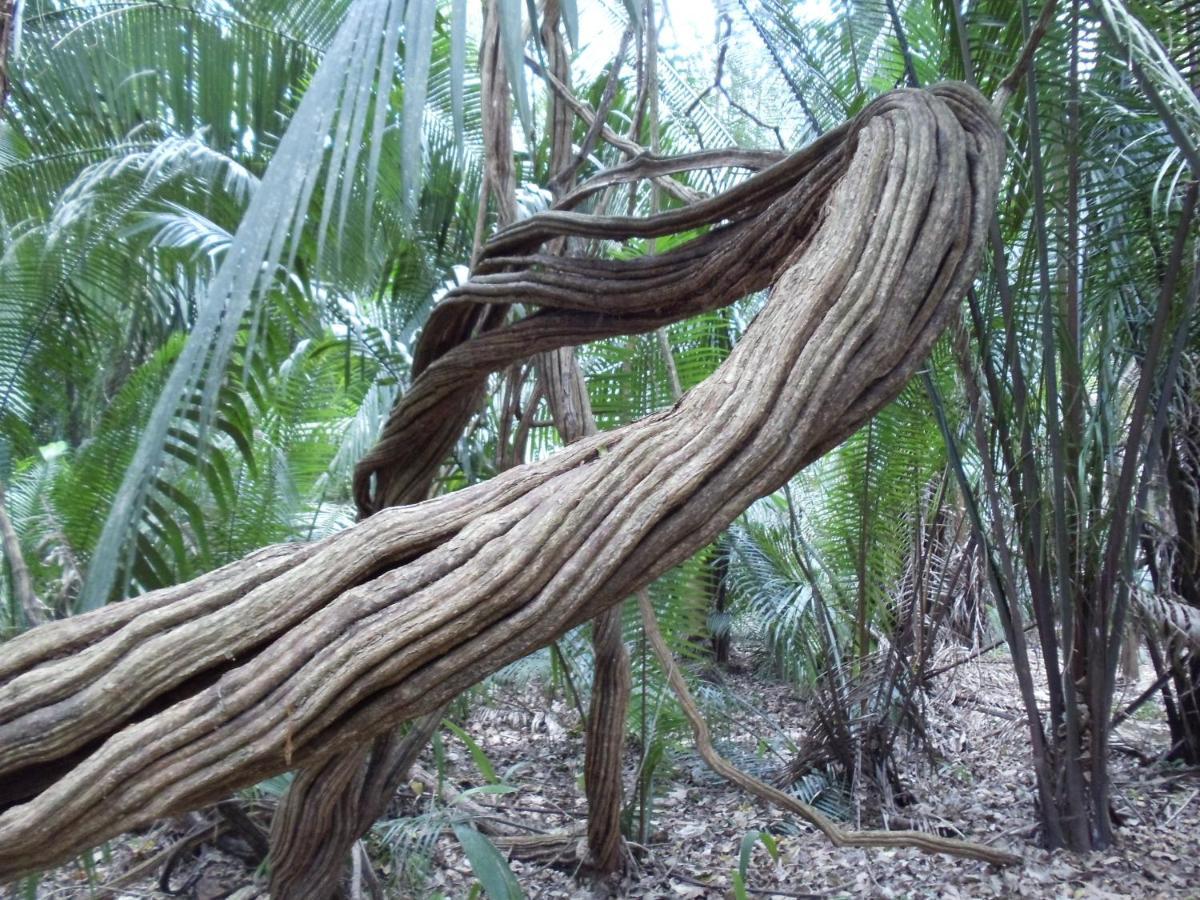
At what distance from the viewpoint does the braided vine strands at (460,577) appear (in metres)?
0.75

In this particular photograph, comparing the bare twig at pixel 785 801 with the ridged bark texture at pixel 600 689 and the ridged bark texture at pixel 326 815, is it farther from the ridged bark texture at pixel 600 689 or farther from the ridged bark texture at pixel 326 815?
the ridged bark texture at pixel 326 815

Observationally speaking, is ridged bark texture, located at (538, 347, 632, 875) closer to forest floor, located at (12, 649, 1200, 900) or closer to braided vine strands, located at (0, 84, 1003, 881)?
forest floor, located at (12, 649, 1200, 900)

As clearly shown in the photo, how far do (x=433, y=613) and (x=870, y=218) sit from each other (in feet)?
1.78

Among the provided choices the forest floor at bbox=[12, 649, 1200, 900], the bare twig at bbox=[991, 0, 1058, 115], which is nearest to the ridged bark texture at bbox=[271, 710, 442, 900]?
the forest floor at bbox=[12, 649, 1200, 900]

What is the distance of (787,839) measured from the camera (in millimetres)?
2484

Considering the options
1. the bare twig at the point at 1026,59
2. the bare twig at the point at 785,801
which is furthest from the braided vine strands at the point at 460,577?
the bare twig at the point at 785,801

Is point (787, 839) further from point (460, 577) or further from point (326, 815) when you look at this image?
point (460, 577)

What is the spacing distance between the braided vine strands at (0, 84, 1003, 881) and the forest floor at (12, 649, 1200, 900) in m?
0.68

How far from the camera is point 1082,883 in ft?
6.38

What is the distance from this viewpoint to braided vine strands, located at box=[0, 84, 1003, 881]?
0.75 m

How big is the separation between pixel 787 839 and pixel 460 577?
2034mm

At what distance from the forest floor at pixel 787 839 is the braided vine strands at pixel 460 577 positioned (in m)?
0.68

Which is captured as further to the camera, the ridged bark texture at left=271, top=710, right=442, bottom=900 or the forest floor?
the forest floor

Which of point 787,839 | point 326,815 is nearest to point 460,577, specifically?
point 326,815
